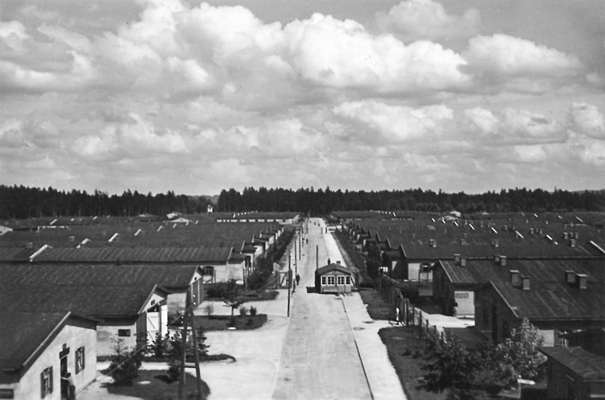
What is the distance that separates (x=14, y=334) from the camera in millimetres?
26891

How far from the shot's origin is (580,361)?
2522 cm

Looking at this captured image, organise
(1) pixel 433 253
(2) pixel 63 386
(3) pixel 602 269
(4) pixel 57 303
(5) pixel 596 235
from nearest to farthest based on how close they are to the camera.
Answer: (2) pixel 63 386, (4) pixel 57 303, (3) pixel 602 269, (1) pixel 433 253, (5) pixel 596 235

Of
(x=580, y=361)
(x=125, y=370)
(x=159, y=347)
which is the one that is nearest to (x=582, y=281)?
(x=580, y=361)

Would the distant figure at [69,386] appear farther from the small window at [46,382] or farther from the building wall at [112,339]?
the building wall at [112,339]

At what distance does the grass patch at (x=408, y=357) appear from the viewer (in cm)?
2961

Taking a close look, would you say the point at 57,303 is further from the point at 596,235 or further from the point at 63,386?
the point at 596,235

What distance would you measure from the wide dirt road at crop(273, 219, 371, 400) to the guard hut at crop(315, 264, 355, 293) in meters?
3.07

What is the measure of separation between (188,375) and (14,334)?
29.5ft

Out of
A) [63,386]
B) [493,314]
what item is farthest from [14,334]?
[493,314]

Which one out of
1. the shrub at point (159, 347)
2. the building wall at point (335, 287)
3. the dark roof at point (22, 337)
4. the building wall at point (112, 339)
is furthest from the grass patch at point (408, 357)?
the building wall at point (335, 287)

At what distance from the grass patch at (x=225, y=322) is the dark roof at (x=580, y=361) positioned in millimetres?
23263

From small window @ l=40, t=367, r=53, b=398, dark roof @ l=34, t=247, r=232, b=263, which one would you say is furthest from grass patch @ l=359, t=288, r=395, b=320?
small window @ l=40, t=367, r=53, b=398

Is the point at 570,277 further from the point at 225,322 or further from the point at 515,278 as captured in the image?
the point at 225,322

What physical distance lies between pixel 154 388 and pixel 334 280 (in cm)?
3312
